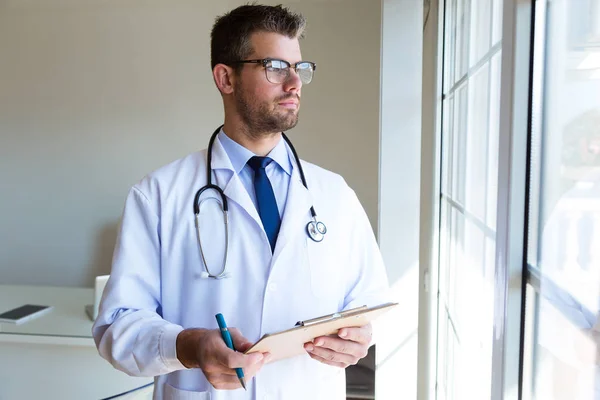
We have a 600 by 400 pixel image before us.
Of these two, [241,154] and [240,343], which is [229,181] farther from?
[240,343]

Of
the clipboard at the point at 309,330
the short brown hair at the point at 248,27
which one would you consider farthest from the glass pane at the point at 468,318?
the short brown hair at the point at 248,27

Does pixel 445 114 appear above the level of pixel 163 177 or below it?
above

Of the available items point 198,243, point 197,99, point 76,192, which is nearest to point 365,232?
point 198,243

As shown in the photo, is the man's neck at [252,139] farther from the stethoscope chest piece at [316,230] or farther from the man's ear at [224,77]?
the stethoscope chest piece at [316,230]

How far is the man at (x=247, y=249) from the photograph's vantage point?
1.20 meters

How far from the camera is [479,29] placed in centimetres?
160

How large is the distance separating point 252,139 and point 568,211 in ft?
2.55

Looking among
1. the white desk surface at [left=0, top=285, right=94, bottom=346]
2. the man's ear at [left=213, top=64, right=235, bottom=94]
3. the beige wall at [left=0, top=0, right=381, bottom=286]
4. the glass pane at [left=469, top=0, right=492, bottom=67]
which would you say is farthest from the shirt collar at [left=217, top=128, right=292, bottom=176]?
the beige wall at [left=0, top=0, right=381, bottom=286]

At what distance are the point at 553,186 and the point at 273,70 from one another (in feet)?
2.29

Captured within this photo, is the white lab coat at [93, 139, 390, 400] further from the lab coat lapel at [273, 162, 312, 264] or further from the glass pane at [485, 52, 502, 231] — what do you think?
the glass pane at [485, 52, 502, 231]

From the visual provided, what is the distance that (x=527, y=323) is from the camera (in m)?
1.00

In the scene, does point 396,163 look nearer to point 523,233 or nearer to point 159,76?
point 523,233

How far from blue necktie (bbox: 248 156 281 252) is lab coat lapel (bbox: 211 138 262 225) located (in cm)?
4

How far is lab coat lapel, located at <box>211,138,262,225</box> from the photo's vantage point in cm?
128
